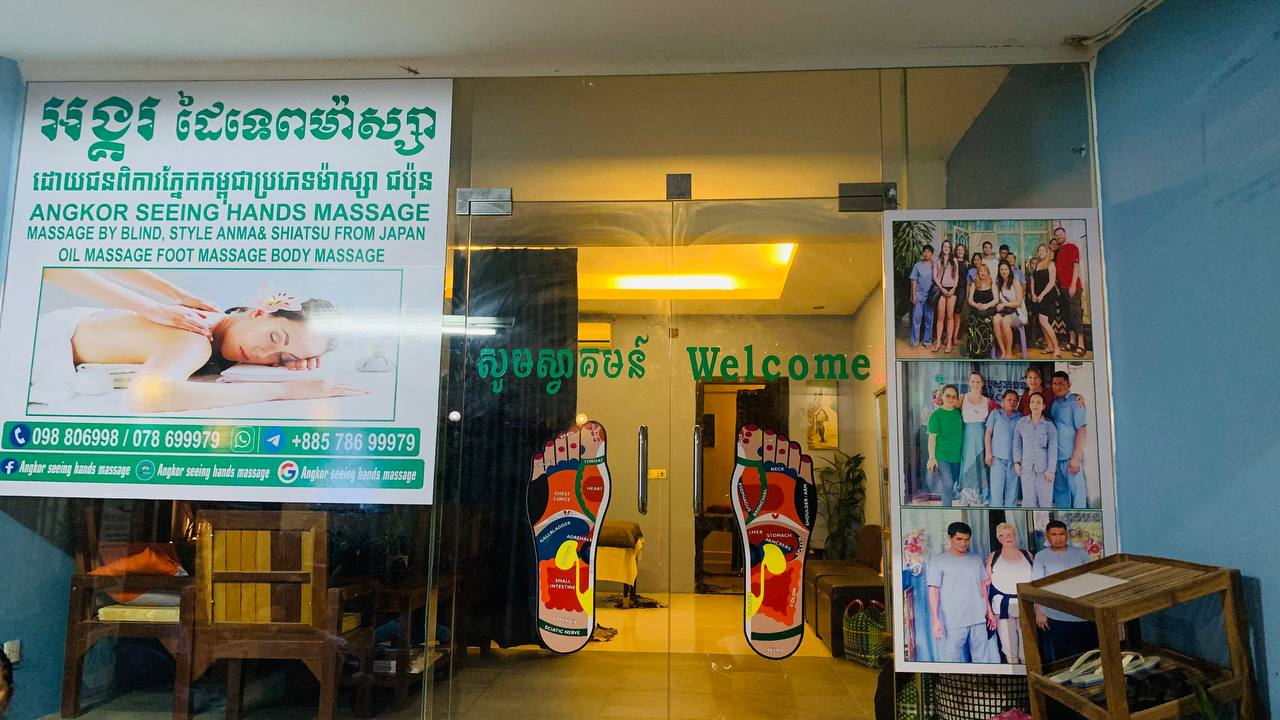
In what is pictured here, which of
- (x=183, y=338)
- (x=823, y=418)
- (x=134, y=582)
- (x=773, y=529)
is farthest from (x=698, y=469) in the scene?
(x=134, y=582)

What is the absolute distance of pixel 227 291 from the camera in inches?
129

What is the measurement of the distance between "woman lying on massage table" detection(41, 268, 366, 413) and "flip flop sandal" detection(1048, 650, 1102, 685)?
2527 mm

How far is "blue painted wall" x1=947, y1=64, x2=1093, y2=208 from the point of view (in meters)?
3.18

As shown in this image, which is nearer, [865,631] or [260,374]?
[865,631]

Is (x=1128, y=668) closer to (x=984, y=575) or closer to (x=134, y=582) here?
(x=984, y=575)

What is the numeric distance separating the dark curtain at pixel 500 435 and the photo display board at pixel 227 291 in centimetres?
12

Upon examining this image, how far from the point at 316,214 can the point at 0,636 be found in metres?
1.99

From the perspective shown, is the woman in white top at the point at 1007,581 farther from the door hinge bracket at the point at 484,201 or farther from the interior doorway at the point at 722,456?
the door hinge bracket at the point at 484,201

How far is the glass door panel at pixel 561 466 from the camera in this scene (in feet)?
10.3

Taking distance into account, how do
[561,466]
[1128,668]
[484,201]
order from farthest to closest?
1. [484,201]
2. [561,466]
3. [1128,668]

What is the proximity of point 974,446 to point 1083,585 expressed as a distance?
60 cm

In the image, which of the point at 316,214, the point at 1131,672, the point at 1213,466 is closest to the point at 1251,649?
the point at 1131,672

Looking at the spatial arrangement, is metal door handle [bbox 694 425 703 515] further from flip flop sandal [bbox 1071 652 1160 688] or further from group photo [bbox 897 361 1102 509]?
flip flop sandal [bbox 1071 652 1160 688]

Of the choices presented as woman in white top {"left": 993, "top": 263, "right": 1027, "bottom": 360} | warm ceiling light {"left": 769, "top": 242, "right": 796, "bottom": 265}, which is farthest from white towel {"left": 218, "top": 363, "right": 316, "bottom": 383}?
woman in white top {"left": 993, "top": 263, "right": 1027, "bottom": 360}
